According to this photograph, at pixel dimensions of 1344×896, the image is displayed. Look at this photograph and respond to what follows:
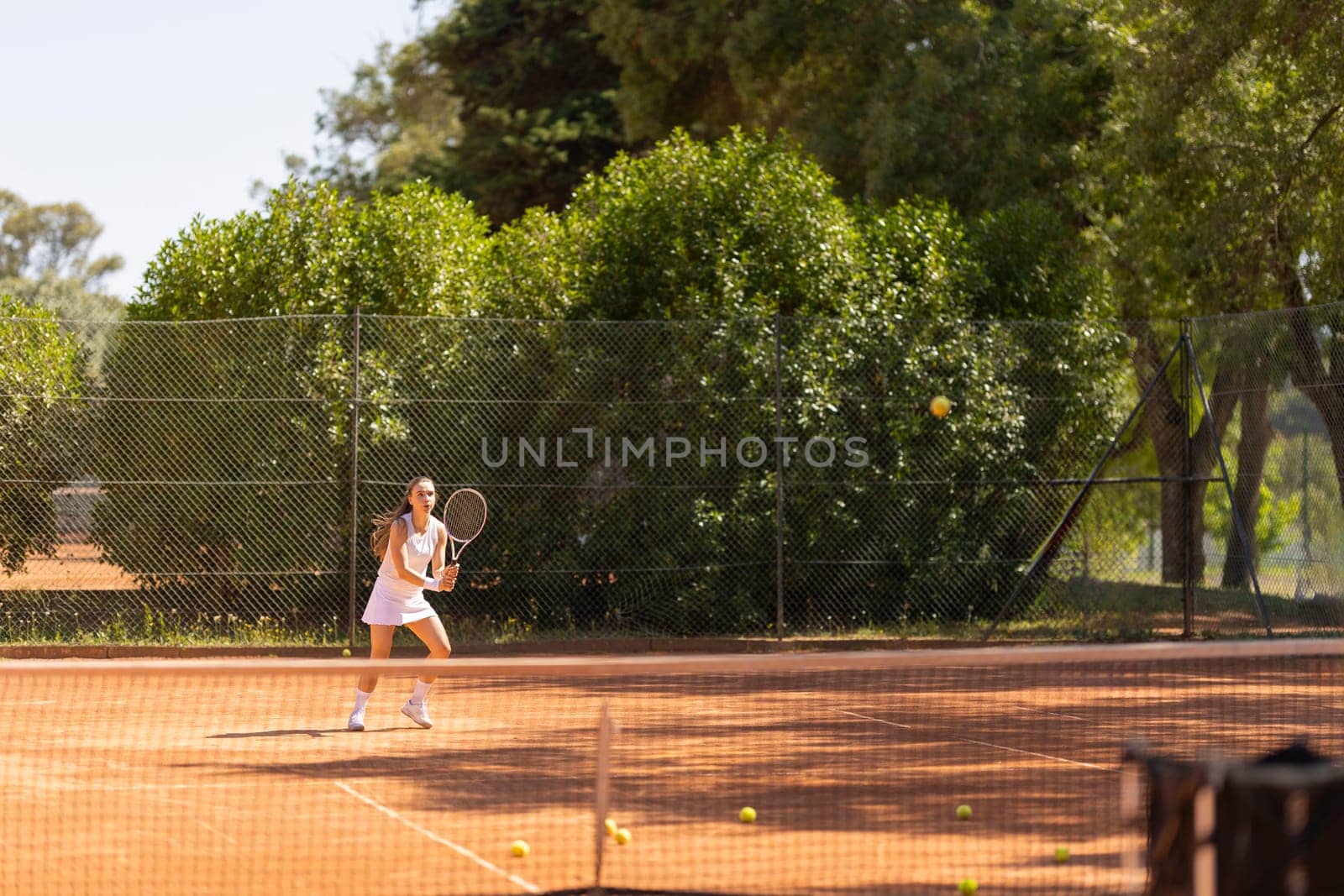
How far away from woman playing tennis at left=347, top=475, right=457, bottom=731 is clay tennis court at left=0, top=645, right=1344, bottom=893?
48 centimetres

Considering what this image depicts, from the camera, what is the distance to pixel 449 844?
6.18 meters

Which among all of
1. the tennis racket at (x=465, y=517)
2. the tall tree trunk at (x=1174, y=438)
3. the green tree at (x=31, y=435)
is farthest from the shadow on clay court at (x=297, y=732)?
the tall tree trunk at (x=1174, y=438)

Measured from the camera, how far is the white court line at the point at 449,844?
5543mm

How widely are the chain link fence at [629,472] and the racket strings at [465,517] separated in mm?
2520

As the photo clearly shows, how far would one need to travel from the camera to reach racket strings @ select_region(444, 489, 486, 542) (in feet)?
36.1

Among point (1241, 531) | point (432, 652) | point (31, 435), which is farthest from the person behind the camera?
point (31, 435)

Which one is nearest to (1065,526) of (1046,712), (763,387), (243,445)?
(763,387)

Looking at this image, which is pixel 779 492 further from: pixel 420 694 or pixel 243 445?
pixel 420 694

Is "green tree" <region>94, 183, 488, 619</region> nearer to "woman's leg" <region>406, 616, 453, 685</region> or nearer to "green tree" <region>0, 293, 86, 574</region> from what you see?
"green tree" <region>0, 293, 86, 574</region>

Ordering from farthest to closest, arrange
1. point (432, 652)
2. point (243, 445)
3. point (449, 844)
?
point (243, 445)
point (432, 652)
point (449, 844)

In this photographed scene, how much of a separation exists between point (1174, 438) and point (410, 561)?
1350 centimetres

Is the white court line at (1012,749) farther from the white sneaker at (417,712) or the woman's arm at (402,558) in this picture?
the woman's arm at (402,558)

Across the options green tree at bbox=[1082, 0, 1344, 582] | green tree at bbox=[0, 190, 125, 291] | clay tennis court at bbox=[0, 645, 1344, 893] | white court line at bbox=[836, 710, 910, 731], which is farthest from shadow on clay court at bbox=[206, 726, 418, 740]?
green tree at bbox=[0, 190, 125, 291]

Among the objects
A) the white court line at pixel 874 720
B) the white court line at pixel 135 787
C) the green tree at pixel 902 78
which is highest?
the green tree at pixel 902 78
